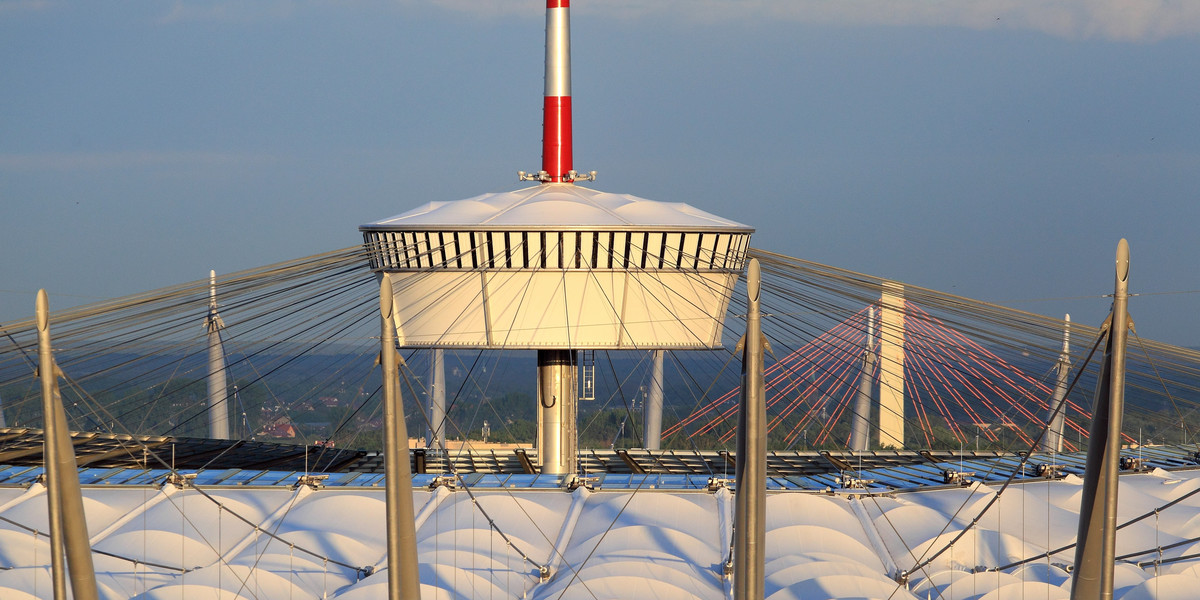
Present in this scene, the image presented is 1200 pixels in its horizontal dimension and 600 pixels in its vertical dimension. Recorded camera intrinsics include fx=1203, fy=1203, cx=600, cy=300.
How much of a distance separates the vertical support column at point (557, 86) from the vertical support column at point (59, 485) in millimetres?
17378

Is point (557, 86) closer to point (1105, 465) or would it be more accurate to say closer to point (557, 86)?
point (557, 86)

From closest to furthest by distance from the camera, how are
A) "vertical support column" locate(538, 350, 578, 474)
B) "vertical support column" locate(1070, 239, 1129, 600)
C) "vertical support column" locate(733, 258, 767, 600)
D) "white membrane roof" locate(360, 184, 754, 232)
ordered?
"vertical support column" locate(733, 258, 767, 600), "vertical support column" locate(1070, 239, 1129, 600), "white membrane roof" locate(360, 184, 754, 232), "vertical support column" locate(538, 350, 578, 474)

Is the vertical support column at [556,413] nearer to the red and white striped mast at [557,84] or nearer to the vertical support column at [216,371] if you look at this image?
the red and white striped mast at [557,84]

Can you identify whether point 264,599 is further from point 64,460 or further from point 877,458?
point 877,458

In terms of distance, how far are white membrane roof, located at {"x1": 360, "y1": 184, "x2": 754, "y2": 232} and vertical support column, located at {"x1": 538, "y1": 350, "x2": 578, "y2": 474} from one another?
3.71 metres

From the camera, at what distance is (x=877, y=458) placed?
33.5 meters

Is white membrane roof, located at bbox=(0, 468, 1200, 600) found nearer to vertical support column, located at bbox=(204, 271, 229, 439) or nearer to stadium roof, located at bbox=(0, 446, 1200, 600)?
stadium roof, located at bbox=(0, 446, 1200, 600)

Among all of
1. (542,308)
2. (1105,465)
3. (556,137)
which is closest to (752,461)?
(1105,465)

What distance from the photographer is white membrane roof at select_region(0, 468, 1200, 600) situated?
60.6 ft

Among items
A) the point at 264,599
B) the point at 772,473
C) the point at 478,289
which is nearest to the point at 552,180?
the point at 478,289

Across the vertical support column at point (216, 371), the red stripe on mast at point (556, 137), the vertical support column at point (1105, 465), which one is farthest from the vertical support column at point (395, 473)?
the red stripe on mast at point (556, 137)

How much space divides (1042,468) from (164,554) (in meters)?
17.9

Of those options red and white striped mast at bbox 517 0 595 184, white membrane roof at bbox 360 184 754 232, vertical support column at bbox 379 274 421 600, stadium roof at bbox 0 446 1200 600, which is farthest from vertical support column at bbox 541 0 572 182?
vertical support column at bbox 379 274 421 600

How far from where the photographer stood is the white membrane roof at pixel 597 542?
1847 centimetres
